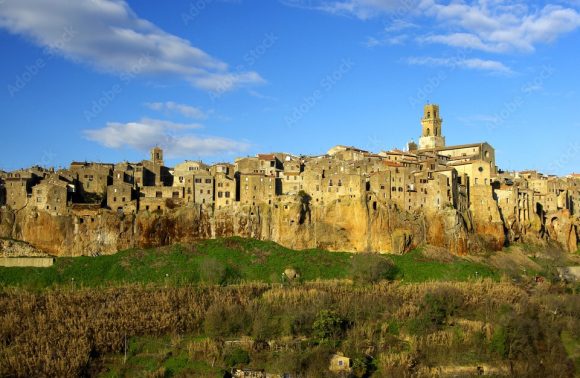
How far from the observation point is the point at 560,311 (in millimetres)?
58062

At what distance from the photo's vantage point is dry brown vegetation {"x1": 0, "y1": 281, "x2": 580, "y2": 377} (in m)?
47.1

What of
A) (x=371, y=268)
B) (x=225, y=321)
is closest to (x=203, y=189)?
(x=371, y=268)

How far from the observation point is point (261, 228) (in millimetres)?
68438

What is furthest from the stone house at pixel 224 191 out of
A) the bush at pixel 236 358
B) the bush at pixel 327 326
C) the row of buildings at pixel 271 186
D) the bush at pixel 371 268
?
the bush at pixel 236 358

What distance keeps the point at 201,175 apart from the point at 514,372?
34.6m

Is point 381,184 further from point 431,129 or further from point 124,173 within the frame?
point 431,129

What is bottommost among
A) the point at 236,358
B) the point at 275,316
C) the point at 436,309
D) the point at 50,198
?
the point at 236,358

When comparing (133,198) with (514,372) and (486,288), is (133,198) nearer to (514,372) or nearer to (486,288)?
(486,288)

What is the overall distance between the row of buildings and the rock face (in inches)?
38.7

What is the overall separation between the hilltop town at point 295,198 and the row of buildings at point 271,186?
101 mm

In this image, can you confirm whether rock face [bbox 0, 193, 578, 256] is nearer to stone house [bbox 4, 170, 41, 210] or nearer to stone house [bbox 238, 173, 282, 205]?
stone house [bbox 238, 173, 282, 205]

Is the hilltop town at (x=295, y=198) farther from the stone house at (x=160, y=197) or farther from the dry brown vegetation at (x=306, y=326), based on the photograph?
the dry brown vegetation at (x=306, y=326)

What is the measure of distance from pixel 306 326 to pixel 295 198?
64.3 feet

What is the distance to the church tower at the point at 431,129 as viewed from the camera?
332 feet
